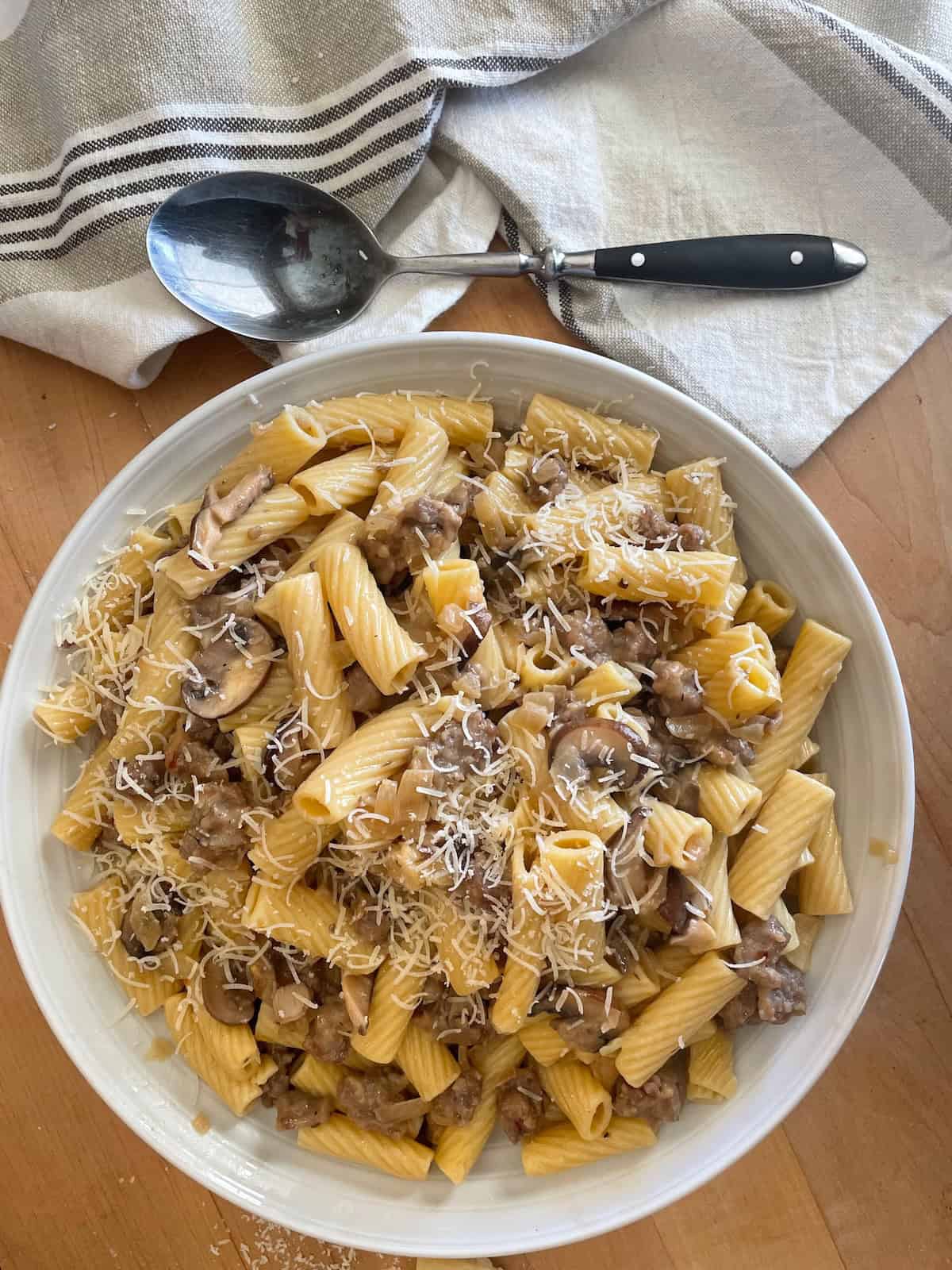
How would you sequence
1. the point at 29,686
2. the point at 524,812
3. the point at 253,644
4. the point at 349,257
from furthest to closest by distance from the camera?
the point at 349,257, the point at 29,686, the point at 253,644, the point at 524,812

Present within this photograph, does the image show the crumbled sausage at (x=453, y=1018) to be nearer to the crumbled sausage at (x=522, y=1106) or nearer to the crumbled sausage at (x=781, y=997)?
the crumbled sausage at (x=522, y=1106)

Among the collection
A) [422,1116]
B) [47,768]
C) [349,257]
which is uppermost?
[349,257]

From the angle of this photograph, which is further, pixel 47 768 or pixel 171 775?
pixel 47 768

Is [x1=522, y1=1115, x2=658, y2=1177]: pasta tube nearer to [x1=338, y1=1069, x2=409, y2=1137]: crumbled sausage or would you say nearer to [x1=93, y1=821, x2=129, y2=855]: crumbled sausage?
[x1=338, y1=1069, x2=409, y2=1137]: crumbled sausage

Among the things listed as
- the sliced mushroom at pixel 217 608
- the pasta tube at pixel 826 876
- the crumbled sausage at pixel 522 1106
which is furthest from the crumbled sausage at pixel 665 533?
the crumbled sausage at pixel 522 1106

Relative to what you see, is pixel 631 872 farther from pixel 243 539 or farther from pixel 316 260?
pixel 316 260

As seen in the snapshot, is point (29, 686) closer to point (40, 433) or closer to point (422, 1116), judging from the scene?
point (40, 433)

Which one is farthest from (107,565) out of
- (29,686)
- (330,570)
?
(330,570)

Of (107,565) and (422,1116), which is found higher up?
(107,565)

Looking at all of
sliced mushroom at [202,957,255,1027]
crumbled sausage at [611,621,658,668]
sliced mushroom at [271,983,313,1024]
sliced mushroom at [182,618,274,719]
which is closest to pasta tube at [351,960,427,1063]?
sliced mushroom at [271,983,313,1024]
